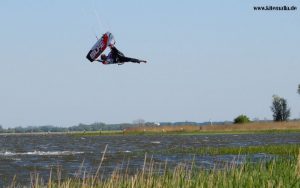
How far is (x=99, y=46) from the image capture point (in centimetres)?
1524

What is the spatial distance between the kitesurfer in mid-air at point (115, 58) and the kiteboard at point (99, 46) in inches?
13.0

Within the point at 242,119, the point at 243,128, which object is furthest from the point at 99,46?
the point at 242,119

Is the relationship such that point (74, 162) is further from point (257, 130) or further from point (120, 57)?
point (257, 130)

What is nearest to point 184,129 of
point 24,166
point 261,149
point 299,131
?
point 299,131

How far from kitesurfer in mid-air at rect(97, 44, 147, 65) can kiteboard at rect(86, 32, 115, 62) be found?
1.08 ft

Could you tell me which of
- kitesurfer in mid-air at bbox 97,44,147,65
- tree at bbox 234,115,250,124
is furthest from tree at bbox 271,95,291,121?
kitesurfer in mid-air at bbox 97,44,147,65

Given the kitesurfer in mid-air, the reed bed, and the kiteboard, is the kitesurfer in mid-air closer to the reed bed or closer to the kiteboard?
the kiteboard

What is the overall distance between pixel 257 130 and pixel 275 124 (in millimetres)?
3344

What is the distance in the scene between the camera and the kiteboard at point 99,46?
14.9 meters

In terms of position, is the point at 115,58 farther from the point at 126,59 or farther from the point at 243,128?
the point at 243,128

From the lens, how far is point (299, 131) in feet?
345

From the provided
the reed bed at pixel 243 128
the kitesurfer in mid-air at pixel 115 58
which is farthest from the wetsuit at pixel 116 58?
the reed bed at pixel 243 128

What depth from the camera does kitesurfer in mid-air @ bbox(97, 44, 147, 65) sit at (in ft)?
50.3

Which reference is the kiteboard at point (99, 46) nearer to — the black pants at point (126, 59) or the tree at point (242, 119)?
the black pants at point (126, 59)
